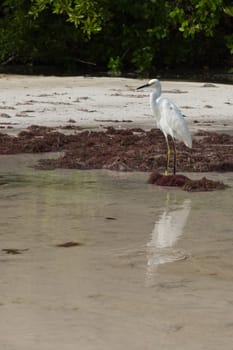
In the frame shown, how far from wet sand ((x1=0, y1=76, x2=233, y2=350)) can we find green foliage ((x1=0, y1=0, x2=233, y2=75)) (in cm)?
1419

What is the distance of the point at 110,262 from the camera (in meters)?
7.66

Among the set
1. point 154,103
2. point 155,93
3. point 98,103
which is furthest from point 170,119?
point 98,103

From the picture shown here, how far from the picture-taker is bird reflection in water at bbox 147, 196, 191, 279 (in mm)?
7800

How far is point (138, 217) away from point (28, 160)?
4364 millimetres

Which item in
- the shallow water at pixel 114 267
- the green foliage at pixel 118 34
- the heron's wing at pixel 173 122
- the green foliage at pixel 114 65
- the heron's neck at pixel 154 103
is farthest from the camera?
the green foliage at pixel 114 65

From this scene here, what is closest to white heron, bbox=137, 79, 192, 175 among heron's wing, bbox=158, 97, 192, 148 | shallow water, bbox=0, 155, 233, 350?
heron's wing, bbox=158, 97, 192, 148

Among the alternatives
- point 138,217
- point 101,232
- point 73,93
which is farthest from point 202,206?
point 73,93

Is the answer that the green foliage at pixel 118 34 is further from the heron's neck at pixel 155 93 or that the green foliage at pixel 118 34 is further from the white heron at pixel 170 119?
the white heron at pixel 170 119

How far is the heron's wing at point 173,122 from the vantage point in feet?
41.8

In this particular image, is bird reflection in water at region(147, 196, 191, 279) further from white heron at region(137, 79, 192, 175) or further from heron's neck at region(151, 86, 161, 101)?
heron's neck at region(151, 86, 161, 101)

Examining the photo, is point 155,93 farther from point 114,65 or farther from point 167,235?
point 114,65

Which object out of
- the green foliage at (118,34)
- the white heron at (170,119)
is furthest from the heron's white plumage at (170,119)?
the green foliage at (118,34)

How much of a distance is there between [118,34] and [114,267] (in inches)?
923

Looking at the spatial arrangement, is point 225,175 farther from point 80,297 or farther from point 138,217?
point 80,297
